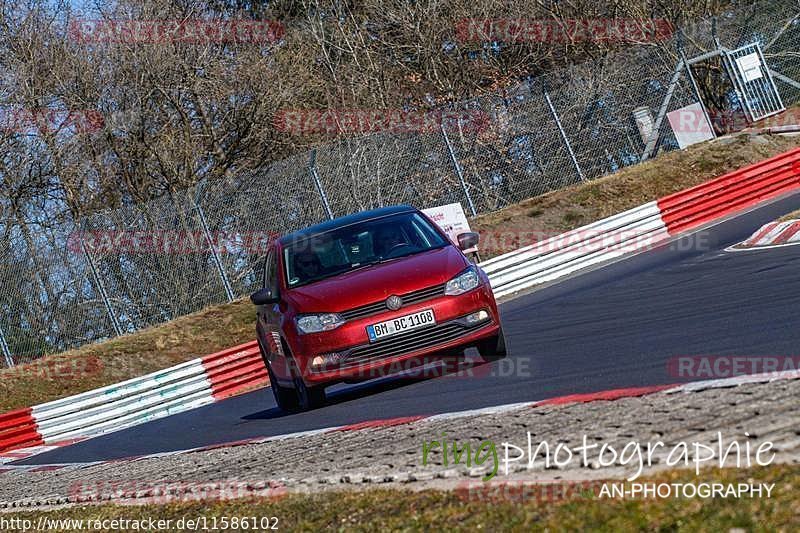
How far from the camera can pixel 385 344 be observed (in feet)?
32.3

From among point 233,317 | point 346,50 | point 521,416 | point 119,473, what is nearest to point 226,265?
point 233,317

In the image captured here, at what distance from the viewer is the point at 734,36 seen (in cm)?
2819

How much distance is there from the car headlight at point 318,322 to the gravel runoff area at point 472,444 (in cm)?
139

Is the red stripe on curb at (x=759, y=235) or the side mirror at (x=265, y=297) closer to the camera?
the side mirror at (x=265, y=297)

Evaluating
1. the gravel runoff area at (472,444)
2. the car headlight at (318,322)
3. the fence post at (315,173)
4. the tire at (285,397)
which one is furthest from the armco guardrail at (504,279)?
the gravel runoff area at (472,444)

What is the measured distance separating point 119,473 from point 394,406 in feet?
7.18

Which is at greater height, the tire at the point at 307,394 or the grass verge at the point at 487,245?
the grass verge at the point at 487,245

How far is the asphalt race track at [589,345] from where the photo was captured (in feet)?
27.2

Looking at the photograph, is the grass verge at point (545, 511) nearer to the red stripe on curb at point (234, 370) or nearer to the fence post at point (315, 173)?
the red stripe on curb at point (234, 370)

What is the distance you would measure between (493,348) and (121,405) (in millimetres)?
8442

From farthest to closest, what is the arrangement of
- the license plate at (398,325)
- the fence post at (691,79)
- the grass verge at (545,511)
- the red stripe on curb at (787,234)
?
the fence post at (691,79)
the red stripe on curb at (787,234)
the license plate at (398,325)
the grass verge at (545,511)

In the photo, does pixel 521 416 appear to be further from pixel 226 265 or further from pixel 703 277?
pixel 226 265

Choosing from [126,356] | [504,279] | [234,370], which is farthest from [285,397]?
[126,356]

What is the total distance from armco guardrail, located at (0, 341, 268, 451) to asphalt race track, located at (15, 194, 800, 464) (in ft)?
3.82
